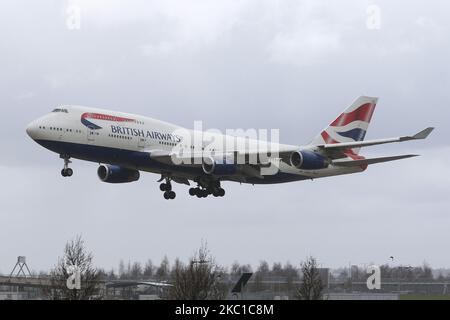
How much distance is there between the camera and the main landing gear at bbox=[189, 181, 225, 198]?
80.4 metres

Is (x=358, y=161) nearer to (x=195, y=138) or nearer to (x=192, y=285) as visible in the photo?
(x=195, y=138)

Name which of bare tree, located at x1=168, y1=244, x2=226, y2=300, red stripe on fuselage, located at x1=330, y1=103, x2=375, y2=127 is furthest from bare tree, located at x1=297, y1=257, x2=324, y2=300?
red stripe on fuselage, located at x1=330, y1=103, x2=375, y2=127

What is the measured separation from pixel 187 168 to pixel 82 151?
8.92m

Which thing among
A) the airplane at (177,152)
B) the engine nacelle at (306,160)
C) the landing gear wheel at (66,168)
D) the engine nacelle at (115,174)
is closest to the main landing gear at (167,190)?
the airplane at (177,152)

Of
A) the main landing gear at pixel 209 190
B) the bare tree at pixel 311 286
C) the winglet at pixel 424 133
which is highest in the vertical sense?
the winglet at pixel 424 133

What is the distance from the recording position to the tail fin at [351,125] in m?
86.6

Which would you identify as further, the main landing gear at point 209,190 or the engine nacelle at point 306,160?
the main landing gear at point 209,190

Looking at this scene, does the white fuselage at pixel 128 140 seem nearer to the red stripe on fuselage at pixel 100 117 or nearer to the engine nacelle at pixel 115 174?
the red stripe on fuselage at pixel 100 117

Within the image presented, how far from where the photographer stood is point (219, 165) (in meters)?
75.8

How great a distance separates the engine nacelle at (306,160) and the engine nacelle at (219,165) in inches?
198

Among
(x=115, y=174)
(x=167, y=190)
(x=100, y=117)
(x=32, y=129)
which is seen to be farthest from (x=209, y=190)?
(x=32, y=129)

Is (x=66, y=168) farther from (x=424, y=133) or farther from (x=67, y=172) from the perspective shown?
(x=424, y=133)
